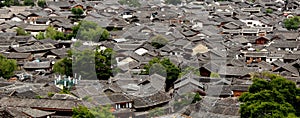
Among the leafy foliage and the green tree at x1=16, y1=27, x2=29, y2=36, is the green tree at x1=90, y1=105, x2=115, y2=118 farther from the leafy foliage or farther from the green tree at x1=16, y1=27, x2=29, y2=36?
the green tree at x1=16, y1=27, x2=29, y2=36

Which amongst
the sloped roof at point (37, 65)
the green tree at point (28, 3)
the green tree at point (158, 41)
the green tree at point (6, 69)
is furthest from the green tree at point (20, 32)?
the green tree at point (28, 3)

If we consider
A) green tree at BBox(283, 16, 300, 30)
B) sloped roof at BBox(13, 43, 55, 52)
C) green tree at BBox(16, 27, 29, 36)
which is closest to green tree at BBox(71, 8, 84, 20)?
green tree at BBox(16, 27, 29, 36)

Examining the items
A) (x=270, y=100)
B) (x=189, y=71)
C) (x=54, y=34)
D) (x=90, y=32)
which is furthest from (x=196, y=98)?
(x=54, y=34)

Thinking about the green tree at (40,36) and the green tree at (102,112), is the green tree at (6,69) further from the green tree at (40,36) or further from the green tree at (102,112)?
the green tree at (40,36)

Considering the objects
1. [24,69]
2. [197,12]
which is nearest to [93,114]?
[24,69]

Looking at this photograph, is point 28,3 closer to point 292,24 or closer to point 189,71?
point 292,24

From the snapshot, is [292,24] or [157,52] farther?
[292,24]

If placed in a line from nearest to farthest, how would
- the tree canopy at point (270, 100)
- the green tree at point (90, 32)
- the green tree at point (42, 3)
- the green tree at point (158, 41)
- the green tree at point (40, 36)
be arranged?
the tree canopy at point (270, 100), the green tree at point (158, 41), the green tree at point (90, 32), the green tree at point (40, 36), the green tree at point (42, 3)
